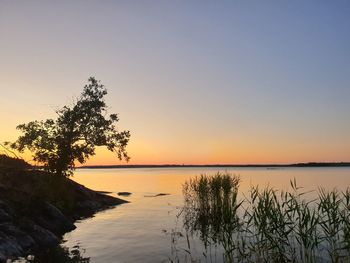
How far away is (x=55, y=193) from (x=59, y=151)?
5834 mm

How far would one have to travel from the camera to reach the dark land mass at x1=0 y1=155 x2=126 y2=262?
65.5 ft

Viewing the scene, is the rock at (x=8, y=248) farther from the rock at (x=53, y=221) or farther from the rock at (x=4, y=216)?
the rock at (x=53, y=221)

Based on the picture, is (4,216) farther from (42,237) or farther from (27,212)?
(27,212)

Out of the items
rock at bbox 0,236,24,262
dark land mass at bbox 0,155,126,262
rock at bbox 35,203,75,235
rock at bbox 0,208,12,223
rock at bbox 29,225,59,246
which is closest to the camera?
rock at bbox 0,236,24,262

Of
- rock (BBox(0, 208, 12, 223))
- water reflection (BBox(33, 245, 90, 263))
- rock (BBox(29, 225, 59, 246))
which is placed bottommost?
water reflection (BBox(33, 245, 90, 263))

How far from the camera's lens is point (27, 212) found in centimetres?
2430

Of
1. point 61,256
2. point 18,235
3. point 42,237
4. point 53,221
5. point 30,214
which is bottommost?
point 61,256

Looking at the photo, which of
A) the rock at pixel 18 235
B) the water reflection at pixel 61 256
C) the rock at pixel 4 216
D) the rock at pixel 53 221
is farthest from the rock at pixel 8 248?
the rock at pixel 53 221

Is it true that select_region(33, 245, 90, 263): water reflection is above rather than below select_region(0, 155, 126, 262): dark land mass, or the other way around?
below

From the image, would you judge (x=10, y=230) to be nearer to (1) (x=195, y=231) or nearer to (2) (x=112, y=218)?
(1) (x=195, y=231)

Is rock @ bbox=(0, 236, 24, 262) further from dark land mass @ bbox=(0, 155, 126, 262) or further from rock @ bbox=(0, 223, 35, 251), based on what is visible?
rock @ bbox=(0, 223, 35, 251)

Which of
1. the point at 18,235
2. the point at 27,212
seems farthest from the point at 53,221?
the point at 18,235

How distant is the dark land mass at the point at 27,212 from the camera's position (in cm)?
1995

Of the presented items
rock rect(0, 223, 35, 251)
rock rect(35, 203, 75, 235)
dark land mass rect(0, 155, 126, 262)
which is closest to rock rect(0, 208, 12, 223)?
dark land mass rect(0, 155, 126, 262)
